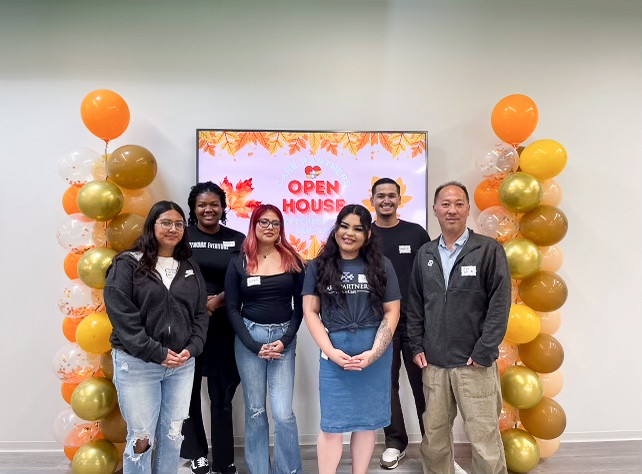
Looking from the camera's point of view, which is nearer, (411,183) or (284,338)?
(284,338)

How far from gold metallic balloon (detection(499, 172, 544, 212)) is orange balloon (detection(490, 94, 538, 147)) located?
0.30 m

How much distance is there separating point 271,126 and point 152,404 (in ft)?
6.31

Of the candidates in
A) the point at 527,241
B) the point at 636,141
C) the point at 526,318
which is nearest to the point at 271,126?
the point at 527,241

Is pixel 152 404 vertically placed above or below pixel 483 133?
below

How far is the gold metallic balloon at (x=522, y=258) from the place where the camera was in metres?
2.62

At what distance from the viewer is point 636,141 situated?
10.6 ft

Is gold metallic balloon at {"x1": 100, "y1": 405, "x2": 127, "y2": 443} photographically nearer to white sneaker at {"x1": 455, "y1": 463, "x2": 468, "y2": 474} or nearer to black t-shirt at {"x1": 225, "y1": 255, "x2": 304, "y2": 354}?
black t-shirt at {"x1": 225, "y1": 255, "x2": 304, "y2": 354}

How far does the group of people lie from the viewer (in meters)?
2.04

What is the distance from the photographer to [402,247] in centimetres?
268

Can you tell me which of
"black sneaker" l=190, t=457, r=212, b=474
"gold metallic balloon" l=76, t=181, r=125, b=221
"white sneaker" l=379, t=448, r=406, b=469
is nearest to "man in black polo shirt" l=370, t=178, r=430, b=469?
"white sneaker" l=379, t=448, r=406, b=469

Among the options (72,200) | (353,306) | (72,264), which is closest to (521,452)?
(353,306)

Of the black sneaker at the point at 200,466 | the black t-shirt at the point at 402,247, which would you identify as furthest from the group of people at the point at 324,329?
the black sneaker at the point at 200,466

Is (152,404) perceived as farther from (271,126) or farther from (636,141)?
(636,141)

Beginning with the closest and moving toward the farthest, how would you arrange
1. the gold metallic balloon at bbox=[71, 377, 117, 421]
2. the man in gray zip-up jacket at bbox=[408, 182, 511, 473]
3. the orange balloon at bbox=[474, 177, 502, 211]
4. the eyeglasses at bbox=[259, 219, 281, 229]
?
the man in gray zip-up jacket at bbox=[408, 182, 511, 473] → the eyeglasses at bbox=[259, 219, 281, 229] → the gold metallic balloon at bbox=[71, 377, 117, 421] → the orange balloon at bbox=[474, 177, 502, 211]
